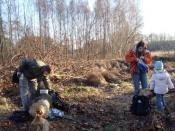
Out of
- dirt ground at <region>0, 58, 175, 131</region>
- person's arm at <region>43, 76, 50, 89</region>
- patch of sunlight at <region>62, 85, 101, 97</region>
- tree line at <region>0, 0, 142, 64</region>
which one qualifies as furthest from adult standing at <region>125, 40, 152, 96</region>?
tree line at <region>0, 0, 142, 64</region>

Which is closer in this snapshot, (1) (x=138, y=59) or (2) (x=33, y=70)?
(2) (x=33, y=70)

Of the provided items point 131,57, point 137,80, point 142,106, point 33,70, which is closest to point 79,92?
point 137,80

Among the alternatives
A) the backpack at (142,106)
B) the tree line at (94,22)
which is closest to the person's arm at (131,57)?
the backpack at (142,106)

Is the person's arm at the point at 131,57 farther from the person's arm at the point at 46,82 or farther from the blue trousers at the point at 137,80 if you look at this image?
Answer: the person's arm at the point at 46,82

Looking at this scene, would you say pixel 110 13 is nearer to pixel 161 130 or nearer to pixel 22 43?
pixel 22 43

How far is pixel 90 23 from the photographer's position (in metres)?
42.5

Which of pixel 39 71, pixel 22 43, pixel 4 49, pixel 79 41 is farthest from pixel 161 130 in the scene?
pixel 79 41

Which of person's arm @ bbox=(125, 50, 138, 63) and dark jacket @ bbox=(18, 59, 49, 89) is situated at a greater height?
person's arm @ bbox=(125, 50, 138, 63)

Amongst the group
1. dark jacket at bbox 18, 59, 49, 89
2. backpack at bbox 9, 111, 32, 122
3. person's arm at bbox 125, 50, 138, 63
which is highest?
person's arm at bbox 125, 50, 138, 63

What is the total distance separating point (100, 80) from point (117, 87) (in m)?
1.08

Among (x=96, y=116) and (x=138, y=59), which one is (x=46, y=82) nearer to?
(x=96, y=116)

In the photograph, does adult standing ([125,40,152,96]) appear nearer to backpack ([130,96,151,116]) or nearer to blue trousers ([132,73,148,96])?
blue trousers ([132,73,148,96])

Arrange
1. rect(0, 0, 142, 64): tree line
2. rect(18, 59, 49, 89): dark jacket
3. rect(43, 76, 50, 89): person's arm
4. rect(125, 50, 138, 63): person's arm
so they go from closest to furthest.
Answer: rect(18, 59, 49, 89): dark jacket, rect(43, 76, 50, 89): person's arm, rect(125, 50, 138, 63): person's arm, rect(0, 0, 142, 64): tree line

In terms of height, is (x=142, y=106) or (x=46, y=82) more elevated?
(x=46, y=82)
